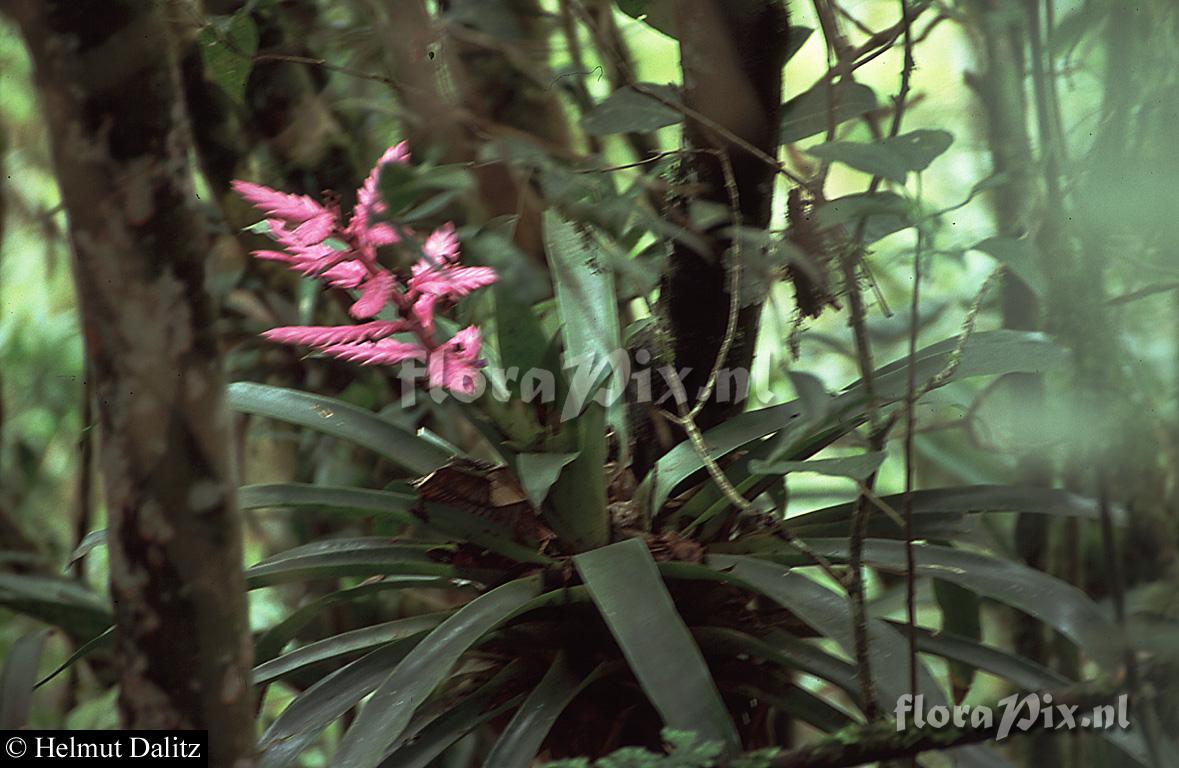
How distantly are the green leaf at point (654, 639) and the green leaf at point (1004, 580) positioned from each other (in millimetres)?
152

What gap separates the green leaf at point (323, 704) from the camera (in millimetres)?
727

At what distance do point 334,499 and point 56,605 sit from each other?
0.50 m

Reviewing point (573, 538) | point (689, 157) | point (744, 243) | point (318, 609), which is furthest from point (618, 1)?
point (318, 609)

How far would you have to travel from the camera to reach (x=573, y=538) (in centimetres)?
79

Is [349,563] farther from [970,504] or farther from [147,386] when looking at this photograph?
[970,504]

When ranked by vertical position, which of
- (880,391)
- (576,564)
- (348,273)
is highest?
(348,273)

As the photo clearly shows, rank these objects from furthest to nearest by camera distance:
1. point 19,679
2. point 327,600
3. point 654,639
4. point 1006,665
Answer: point 19,679 → point 327,600 → point 1006,665 → point 654,639

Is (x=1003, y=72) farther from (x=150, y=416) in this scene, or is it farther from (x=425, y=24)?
(x=150, y=416)

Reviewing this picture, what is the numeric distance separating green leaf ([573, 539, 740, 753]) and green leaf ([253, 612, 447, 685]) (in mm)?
167

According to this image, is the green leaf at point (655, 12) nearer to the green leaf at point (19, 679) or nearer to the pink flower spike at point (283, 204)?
Answer: the pink flower spike at point (283, 204)

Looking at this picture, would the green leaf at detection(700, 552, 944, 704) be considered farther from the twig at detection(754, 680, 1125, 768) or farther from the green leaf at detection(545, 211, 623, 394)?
the green leaf at detection(545, 211, 623, 394)

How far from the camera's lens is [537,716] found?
0.70m

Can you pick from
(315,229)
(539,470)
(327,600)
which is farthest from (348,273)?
(327,600)

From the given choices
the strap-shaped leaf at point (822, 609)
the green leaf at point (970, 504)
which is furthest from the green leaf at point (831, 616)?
the green leaf at point (970, 504)
